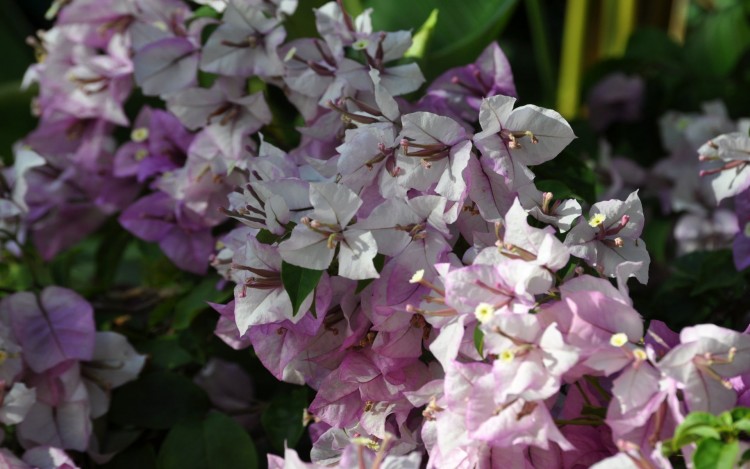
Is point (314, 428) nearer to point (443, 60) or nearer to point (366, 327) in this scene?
point (366, 327)

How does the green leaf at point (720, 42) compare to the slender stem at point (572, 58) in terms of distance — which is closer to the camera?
the green leaf at point (720, 42)

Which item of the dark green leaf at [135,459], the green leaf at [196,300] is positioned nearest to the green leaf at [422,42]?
the green leaf at [196,300]

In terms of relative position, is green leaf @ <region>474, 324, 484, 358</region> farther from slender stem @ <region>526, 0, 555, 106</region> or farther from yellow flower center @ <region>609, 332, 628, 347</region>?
slender stem @ <region>526, 0, 555, 106</region>

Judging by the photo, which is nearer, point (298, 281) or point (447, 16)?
point (298, 281)

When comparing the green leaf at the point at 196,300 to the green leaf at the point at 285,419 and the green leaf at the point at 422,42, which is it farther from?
the green leaf at the point at 422,42

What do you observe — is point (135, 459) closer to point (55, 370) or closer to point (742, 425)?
point (55, 370)

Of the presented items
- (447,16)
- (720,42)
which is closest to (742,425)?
(447,16)
